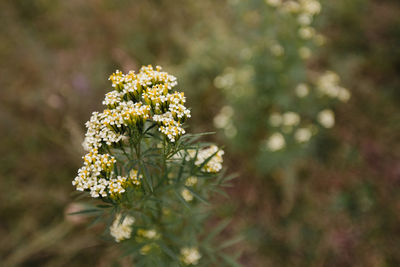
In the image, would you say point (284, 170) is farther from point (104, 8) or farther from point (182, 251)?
point (104, 8)

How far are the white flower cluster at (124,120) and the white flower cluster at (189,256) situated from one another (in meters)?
0.93

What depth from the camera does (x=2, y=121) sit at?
4.61m

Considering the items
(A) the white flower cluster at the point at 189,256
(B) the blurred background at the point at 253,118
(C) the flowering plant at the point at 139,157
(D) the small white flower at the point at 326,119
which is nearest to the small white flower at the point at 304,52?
(B) the blurred background at the point at 253,118

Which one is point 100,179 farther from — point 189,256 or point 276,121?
point 276,121

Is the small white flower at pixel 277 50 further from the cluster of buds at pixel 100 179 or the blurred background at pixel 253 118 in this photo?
the cluster of buds at pixel 100 179

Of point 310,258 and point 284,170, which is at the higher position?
point 284,170

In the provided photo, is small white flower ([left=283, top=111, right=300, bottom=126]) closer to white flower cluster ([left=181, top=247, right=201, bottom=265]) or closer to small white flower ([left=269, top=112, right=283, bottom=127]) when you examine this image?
small white flower ([left=269, top=112, right=283, bottom=127])

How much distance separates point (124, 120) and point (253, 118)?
279cm

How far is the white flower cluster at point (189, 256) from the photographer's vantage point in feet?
7.47

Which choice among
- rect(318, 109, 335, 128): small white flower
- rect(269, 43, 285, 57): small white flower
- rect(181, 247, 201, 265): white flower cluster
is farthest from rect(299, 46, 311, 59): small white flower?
rect(181, 247, 201, 265): white flower cluster

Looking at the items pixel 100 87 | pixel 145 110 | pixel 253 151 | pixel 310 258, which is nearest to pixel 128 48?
pixel 100 87

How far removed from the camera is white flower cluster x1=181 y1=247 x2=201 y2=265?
2275mm

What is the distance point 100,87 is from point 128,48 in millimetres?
1125

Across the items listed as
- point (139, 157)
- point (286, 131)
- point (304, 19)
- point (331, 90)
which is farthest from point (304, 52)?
point (139, 157)
